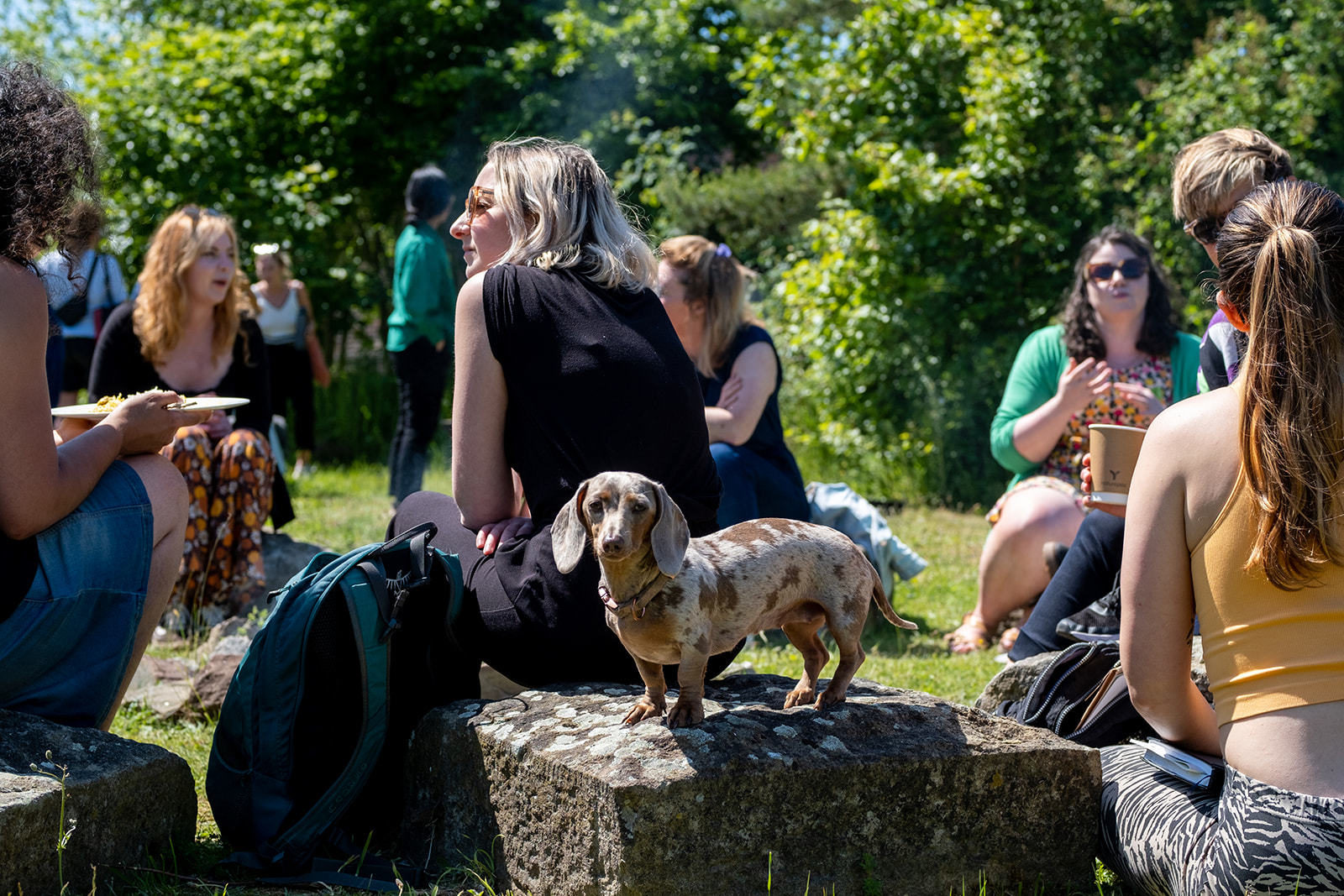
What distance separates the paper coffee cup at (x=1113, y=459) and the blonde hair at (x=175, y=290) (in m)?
3.95

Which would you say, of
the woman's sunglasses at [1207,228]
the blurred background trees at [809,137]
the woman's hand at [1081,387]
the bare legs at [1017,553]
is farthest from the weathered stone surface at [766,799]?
the blurred background trees at [809,137]

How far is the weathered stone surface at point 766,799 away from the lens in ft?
7.43

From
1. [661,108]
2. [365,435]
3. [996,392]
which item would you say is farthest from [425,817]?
[661,108]

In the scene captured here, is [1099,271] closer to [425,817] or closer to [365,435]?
[425,817]

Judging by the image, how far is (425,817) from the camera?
281 centimetres

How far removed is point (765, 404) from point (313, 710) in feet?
9.69

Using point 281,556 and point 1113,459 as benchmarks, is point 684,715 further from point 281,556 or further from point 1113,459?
point 281,556

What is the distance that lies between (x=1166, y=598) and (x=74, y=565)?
93.4 inches

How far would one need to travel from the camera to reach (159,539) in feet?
9.82

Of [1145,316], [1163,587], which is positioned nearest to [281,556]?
[1145,316]

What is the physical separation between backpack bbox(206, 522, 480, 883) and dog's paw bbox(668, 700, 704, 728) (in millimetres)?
733

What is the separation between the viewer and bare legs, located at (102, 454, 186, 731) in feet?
9.70

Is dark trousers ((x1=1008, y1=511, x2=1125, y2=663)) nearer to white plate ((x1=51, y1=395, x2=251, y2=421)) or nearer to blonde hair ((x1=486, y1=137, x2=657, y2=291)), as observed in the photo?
blonde hair ((x1=486, y1=137, x2=657, y2=291))

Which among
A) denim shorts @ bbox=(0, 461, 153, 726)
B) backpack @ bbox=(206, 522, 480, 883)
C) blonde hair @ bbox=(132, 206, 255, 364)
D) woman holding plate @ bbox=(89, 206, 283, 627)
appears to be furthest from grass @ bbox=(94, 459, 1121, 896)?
blonde hair @ bbox=(132, 206, 255, 364)
